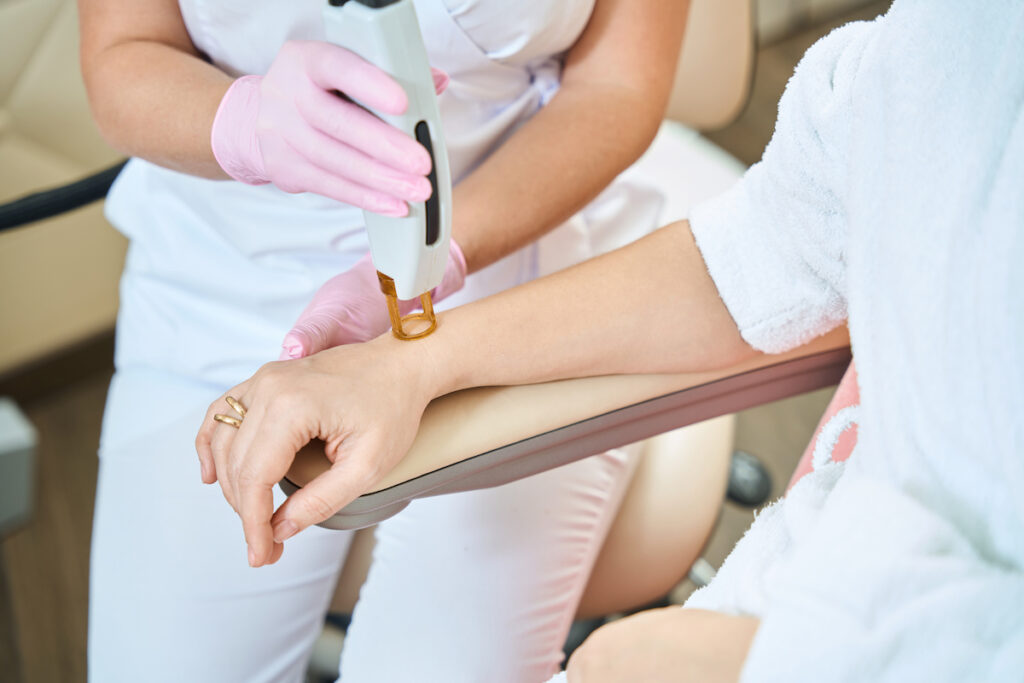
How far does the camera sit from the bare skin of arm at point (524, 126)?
2.78 ft

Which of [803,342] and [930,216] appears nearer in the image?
[930,216]

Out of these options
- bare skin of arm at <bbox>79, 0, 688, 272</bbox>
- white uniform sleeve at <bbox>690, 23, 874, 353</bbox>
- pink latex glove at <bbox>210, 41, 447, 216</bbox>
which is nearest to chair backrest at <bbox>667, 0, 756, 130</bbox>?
bare skin of arm at <bbox>79, 0, 688, 272</bbox>

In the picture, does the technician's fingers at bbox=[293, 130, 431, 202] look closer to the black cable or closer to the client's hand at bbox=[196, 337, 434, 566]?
the client's hand at bbox=[196, 337, 434, 566]

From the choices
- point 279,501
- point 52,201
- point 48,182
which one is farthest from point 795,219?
point 48,182

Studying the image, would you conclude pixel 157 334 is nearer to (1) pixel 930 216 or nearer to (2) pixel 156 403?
(2) pixel 156 403

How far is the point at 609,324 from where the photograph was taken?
2.51ft

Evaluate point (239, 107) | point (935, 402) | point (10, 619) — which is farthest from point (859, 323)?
point (10, 619)

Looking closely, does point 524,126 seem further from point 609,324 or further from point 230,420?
point 230,420

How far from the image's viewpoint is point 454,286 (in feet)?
2.79

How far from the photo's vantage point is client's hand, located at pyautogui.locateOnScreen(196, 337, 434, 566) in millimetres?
646

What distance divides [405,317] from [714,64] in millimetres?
702

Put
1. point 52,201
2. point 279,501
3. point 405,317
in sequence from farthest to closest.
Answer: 1. point 52,201
2. point 279,501
3. point 405,317

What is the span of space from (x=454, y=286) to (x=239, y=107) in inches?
9.8

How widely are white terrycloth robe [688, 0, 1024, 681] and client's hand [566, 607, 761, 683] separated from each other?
1.1 inches
